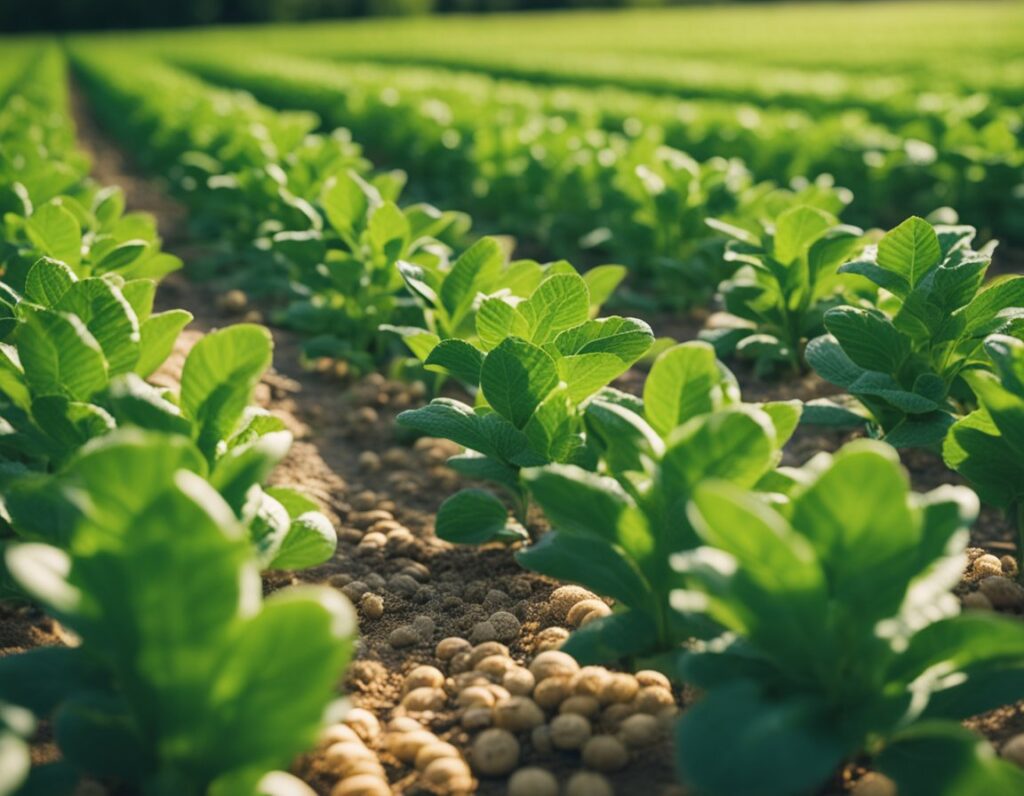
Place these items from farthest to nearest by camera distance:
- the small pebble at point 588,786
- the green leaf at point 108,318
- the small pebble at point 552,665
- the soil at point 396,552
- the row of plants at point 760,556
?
the green leaf at point 108,318 < the small pebble at point 552,665 < the soil at point 396,552 < the small pebble at point 588,786 < the row of plants at point 760,556

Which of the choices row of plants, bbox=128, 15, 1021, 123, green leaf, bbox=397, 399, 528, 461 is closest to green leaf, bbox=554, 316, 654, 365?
green leaf, bbox=397, 399, 528, 461

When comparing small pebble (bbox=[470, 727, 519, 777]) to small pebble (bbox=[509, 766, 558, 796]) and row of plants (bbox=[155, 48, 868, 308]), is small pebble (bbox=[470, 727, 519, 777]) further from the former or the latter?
row of plants (bbox=[155, 48, 868, 308])

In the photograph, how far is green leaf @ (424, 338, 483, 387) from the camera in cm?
246

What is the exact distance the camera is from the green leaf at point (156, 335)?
7.95 ft

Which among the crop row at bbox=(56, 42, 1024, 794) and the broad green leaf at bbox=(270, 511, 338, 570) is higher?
the crop row at bbox=(56, 42, 1024, 794)

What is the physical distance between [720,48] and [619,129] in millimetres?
17196

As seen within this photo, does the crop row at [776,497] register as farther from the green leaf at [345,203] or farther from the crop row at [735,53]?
the crop row at [735,53]

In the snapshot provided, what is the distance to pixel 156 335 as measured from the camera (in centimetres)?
244

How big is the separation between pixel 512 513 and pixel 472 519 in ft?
1.59

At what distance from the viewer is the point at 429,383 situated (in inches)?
140

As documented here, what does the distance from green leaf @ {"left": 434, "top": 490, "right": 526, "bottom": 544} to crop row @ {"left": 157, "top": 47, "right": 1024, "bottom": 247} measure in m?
2.10

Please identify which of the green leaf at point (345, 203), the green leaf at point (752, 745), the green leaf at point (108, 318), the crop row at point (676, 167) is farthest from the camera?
the crop row at point (676, 167)

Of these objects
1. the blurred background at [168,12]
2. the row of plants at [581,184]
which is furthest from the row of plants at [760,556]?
the blurred background at [168,12]

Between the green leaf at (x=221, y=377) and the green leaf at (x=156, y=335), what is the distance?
20.6 inches
